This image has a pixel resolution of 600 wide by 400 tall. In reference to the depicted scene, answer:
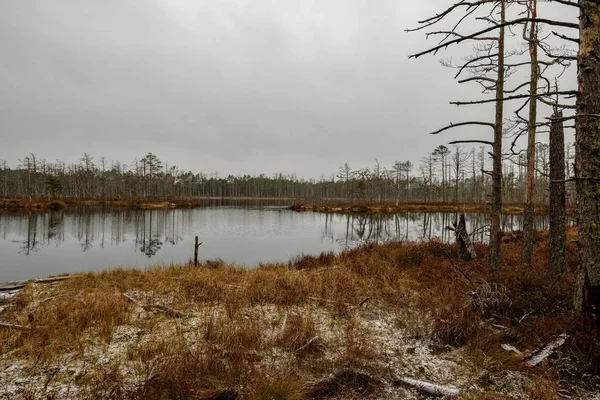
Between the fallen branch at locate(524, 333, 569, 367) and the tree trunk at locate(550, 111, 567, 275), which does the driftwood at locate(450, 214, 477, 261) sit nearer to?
the tree trunk at locate(550, 111, 567, 275)

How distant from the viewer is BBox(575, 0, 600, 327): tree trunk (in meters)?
3.55

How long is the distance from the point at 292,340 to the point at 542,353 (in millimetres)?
3364

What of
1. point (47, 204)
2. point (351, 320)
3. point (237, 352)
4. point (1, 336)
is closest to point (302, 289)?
point (351, 320)

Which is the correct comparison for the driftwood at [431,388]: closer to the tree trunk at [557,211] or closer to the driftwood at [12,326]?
the tree trunk at [557,211]

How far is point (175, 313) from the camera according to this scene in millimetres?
5887

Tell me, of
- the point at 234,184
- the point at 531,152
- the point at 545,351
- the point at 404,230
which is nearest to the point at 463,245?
the point at 531,152

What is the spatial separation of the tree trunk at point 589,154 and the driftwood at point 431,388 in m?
2.24

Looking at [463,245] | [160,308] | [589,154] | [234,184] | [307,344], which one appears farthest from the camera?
[234,184]

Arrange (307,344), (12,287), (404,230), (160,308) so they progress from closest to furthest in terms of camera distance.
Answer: (307,344) → (160,308) → (12,287) → (404,230)

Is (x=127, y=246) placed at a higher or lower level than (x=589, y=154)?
lower

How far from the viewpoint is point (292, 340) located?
4.55 m

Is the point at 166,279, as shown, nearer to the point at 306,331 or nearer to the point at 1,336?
the point at 1,336

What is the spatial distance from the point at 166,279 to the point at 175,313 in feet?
9.23

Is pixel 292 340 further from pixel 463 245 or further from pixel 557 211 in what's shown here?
pixel 463 245
